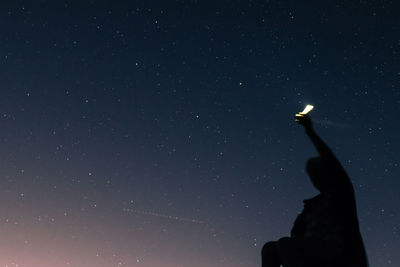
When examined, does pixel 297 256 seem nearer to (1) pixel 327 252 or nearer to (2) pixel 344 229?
(1) pixel 327 252

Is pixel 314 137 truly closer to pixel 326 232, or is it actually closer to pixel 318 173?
Answer: pixel 318 173

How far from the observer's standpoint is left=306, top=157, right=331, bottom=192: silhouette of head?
3.42 metres

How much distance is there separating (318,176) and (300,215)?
374mm

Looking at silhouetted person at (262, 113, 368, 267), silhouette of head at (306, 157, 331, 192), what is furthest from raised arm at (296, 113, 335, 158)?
silhouette of head at (306, 157, 331, 192)

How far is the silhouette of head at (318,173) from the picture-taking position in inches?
135

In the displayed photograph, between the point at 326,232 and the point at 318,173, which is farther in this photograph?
the point at 318,173

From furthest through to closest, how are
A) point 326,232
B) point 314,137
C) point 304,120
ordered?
point 304,120
point 314,137
point 326,232

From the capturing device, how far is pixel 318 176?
3520 mm

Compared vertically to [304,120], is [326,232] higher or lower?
lower

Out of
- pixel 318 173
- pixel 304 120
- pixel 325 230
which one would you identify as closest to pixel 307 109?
pixel 304 120

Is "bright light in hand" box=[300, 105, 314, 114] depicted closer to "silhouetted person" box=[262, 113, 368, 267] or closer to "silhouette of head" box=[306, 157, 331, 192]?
"silhouetted person" box=[262, 113, 368, 267]

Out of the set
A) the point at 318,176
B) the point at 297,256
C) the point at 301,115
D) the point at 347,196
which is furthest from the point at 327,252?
the point at 301,115

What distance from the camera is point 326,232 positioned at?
3143 millimetres

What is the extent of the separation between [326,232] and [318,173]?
55cm
